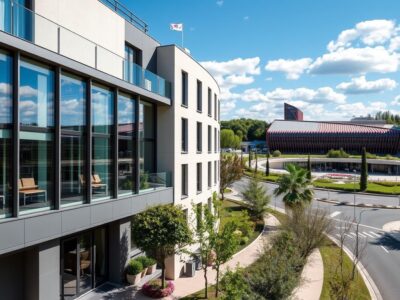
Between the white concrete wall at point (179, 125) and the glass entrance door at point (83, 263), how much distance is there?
456 centimetres

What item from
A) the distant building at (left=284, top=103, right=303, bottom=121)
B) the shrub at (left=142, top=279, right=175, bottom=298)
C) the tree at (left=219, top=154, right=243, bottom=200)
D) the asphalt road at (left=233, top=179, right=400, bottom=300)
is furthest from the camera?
the distant building at (left=284, top=103, right=303, bottom=121)

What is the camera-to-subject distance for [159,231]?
16891mm

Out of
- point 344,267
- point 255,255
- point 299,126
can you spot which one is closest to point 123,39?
point 255,255

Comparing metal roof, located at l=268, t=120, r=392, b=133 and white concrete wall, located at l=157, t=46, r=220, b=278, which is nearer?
white concrete wall, located at l=157, t=46, r=220, b=278

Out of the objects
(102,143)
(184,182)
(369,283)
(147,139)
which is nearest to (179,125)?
(147,139)

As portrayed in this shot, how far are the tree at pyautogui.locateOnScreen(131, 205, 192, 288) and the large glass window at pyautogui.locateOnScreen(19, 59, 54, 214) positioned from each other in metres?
5.05

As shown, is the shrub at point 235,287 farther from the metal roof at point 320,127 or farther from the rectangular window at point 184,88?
the metal roof at point 320,127

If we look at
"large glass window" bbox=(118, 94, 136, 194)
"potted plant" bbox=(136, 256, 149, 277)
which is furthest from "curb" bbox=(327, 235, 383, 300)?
"large glass window" bbox=(118, 94, 136, 194)

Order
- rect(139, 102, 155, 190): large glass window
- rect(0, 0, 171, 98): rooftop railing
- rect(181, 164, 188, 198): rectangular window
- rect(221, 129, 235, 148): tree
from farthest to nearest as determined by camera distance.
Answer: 1. rect(221, 129, 235, 148): tree
2. rect(181, 164, 188, 198): rectangular window
3. rect(139, 102, 155, 190): large glass window
4. rect(0, 0, 171, 98): rooftop railing

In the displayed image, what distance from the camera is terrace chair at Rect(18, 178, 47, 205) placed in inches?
464

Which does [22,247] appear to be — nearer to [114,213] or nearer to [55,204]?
[55,204]

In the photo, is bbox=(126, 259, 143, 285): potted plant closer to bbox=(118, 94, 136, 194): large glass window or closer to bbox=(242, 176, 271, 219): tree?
bbox=(118, 94, 136, 194): large glass window

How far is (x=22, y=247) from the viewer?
11.4 m

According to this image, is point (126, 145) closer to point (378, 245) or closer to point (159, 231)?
point (159, 231)
